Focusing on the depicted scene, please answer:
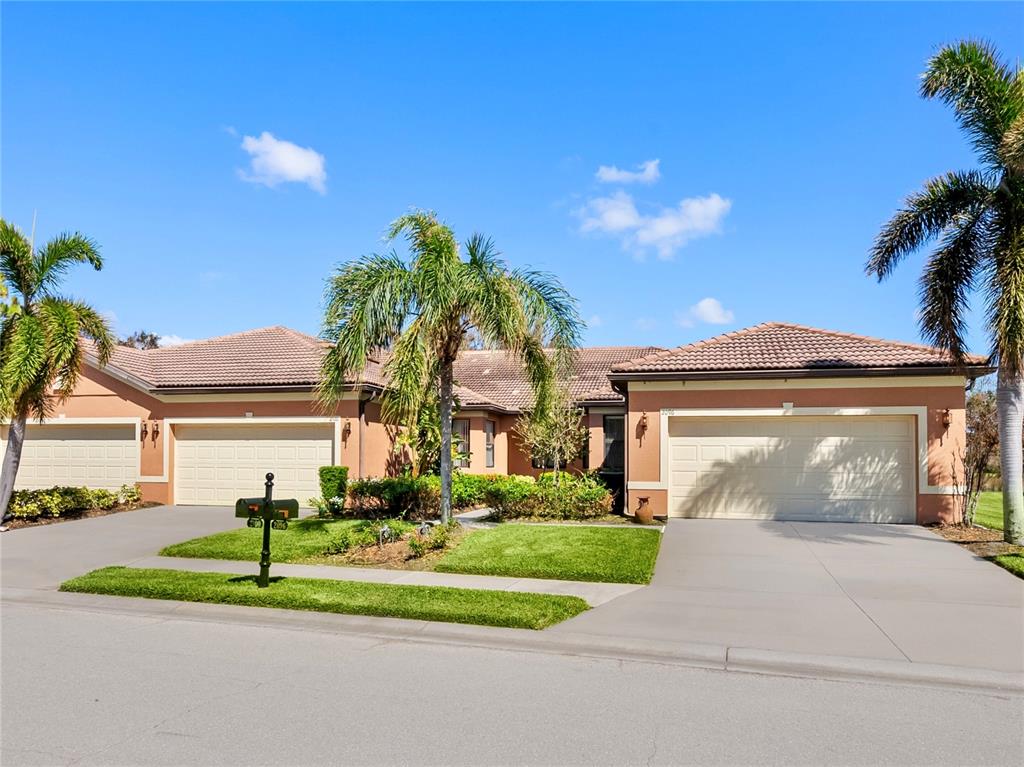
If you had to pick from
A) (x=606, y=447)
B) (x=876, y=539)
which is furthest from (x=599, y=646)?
(x=606, y=447)

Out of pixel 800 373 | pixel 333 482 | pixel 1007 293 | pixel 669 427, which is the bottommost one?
pixel 333 482

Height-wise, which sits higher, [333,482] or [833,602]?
[333,482]

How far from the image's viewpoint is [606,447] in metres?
21.9

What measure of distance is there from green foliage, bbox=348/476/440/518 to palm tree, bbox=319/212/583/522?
2.69 metres

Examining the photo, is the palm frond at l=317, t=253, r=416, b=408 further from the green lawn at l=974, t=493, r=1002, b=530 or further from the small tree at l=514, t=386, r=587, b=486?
the green lawn at l=974, t=493, r=1002, b=530

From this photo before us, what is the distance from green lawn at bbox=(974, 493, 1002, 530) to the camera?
14909 mm

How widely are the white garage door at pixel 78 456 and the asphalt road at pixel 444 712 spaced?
12828mm

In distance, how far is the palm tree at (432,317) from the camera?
11.4m

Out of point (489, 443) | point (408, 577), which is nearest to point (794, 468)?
point (408, 577)

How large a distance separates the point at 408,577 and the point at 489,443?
47.2ft

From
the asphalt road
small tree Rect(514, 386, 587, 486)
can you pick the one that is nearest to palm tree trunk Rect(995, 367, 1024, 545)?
the asphalt road

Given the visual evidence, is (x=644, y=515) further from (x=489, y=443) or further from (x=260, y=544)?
(x=489, y=443)

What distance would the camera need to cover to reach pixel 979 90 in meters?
11.5

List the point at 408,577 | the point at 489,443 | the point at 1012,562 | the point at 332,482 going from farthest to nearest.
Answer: the point at 489,443
the point at 332,482
the point at 1012,562
the point at 408,577
